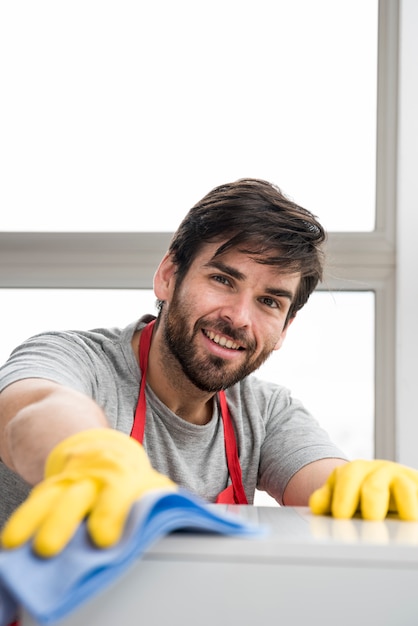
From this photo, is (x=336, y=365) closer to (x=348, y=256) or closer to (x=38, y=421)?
(x=348, y=256)

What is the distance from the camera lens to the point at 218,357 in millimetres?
1422

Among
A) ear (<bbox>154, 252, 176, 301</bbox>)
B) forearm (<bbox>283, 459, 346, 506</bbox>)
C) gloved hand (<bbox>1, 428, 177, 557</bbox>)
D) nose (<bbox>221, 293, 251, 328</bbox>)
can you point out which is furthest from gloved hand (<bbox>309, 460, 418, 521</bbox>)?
ear (<bbox>154, 252, 176, 301</bbox>)

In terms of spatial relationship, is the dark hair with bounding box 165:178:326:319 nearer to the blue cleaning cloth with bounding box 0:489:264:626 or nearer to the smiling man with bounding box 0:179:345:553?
the smiling man with bounding box 0:179:345:553

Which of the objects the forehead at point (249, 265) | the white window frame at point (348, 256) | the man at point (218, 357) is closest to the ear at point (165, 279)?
the man at point (218, 357)

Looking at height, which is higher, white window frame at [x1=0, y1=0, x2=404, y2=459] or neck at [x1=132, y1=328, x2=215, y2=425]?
white window frame at [x1=0, y1=0, x2=404, y2=459]

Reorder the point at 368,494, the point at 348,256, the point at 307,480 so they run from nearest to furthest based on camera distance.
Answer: the point at 368,494 < the point at 307,480 < the point at 348,256

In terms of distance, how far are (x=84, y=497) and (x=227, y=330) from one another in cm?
87

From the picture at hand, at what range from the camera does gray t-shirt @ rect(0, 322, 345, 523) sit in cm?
132

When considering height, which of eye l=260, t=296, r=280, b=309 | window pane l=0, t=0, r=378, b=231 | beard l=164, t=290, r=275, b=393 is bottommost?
beard l=164, t=290, r=275, b=393

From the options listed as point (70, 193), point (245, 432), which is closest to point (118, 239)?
point (70, 193)

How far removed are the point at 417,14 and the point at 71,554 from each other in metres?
1.76

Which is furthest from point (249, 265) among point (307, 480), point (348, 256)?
A: point (348, 256)

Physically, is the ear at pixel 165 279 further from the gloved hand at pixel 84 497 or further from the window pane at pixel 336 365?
the gloved hand at pixel 84 497

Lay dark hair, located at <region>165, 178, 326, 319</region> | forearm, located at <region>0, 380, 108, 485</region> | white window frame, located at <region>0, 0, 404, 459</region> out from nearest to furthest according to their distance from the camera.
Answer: forearm, located at <region>0, 380, 108, 485</region>
dark hair, located at <region>165, 178, 326, 319</region>
white window frame, located at <region>0, 0, 404, 459</region>
